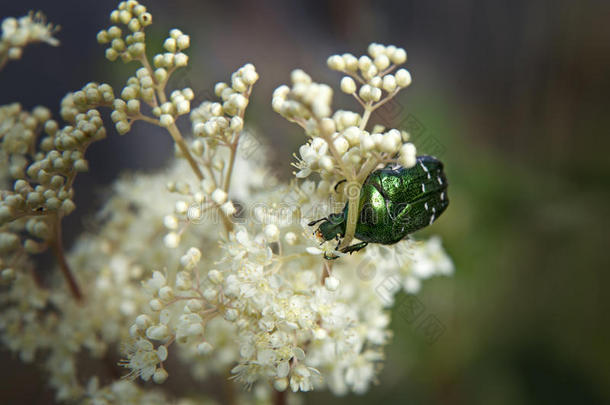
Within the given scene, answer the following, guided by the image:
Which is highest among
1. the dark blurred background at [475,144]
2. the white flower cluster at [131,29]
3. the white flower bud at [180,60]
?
the white flower cluster at [131,29]

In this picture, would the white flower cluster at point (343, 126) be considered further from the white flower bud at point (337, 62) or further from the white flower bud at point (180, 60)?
the white flower bud at point (180, 60)

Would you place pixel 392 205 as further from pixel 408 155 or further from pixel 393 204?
pixel 408 155

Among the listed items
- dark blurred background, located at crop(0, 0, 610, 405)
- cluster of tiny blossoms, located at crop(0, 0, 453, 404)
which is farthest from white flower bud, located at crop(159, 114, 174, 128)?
dark blurred background, located at crop(0, 0, 610, 405)

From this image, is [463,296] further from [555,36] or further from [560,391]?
[555,36]

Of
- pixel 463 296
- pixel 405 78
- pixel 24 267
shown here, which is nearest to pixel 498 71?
pixel 463 296

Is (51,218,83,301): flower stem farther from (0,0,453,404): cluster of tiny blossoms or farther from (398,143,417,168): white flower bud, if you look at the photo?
(398,143,417,168): white flower bud

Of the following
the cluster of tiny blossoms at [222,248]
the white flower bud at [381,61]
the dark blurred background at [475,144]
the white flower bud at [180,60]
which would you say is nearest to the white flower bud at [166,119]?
the cluster of tiny blossoms at [222,248]

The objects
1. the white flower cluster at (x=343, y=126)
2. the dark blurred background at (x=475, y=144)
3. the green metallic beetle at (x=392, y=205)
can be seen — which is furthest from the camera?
the dark blurred background at (x=475, y=144)

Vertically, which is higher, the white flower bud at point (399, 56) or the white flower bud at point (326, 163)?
the white flower bud at point (399, 56)

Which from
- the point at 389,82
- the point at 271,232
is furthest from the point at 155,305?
the point at 389,82
